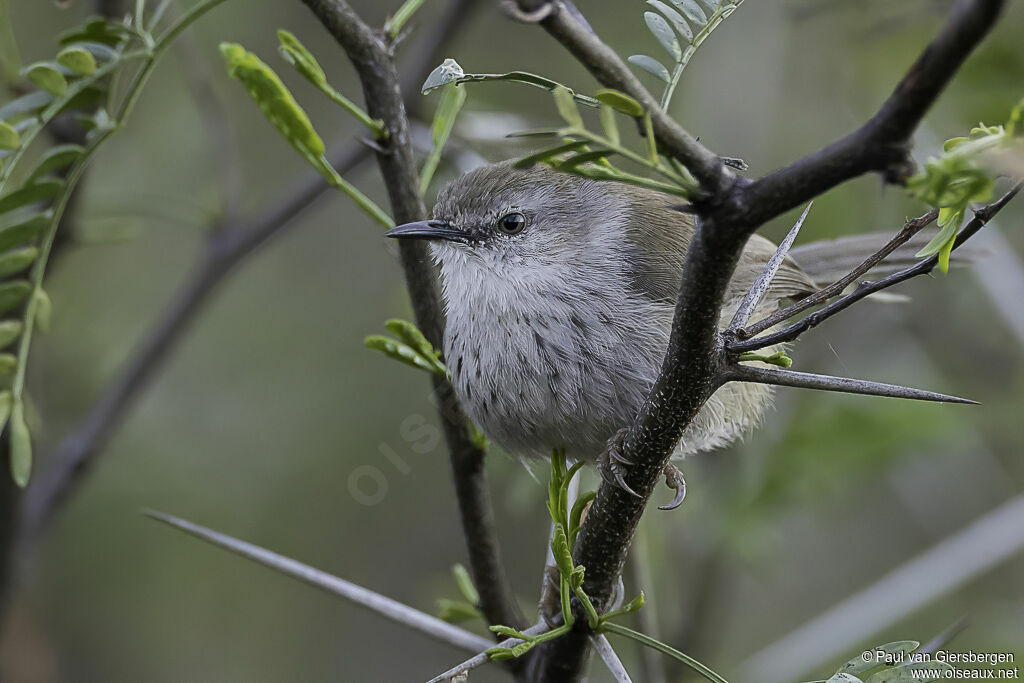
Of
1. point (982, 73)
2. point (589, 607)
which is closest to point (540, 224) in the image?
point (589, 607)

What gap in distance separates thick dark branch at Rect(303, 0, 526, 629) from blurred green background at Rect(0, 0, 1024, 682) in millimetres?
527

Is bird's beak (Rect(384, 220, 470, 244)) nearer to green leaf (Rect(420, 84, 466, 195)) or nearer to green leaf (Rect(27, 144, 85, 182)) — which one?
green leaf (Rect(420, 84, 466, 195))

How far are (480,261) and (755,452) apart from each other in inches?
89.7

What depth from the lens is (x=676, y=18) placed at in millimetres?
1568

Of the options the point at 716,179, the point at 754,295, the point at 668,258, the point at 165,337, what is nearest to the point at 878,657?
the point at 754,295

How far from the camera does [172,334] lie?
3.78m

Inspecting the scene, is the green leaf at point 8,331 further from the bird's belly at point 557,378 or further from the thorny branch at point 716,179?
the thorny branch at point 716,179

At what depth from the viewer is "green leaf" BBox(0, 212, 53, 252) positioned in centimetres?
210

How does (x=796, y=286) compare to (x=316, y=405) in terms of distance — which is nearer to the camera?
(x=796, y=286)

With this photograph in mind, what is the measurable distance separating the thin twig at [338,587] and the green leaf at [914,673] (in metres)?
0.94

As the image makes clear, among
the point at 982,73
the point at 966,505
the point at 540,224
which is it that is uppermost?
the point at 982,73

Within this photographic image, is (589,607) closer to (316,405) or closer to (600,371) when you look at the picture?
(600,371)

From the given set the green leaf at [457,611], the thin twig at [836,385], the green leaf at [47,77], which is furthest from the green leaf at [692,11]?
the green leaf at [457,611]

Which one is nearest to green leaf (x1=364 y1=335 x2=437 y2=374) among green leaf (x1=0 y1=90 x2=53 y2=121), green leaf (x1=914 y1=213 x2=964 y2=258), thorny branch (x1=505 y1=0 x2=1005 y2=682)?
thorny branch (x1=505 y1=0 x2=1005 y2=682)
